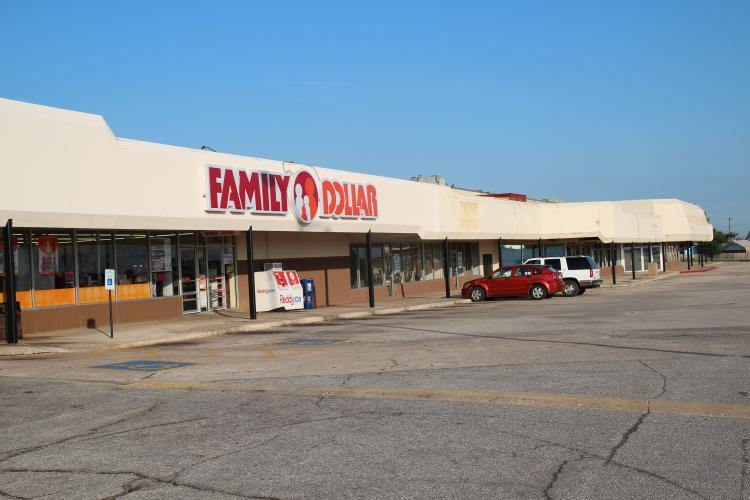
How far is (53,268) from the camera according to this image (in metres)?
21.7

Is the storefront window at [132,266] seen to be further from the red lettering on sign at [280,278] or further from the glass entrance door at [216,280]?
the red lettering on sign at [280,278]

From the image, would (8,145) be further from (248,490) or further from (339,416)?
(248,490)

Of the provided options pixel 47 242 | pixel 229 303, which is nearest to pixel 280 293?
pixel 229 303

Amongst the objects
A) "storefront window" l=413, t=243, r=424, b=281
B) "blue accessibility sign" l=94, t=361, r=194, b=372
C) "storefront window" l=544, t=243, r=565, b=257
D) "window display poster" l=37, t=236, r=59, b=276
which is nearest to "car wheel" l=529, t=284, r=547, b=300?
"storefront window" l=413, t=243, r=424, b=281

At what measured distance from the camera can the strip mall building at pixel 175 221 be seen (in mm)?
19422

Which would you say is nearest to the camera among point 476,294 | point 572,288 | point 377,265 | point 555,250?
point 476,294

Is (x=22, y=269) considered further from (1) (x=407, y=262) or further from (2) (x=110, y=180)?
(1) (x=407, y=262)

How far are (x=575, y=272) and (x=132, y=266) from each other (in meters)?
22.2


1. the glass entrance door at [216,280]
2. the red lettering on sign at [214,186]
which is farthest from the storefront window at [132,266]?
the glass entrance door at [216,280]

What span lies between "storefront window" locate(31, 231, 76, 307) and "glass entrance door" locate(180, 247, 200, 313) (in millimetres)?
4660

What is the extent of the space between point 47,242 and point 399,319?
11.1m

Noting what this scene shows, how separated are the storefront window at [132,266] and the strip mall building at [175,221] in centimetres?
4

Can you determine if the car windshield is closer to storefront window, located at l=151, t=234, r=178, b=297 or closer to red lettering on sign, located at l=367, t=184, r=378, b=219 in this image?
red lettering on sign, located at l=367, t=184, r=378, b=219

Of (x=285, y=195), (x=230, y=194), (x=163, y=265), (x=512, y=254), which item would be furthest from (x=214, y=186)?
(x=512, y=254)
